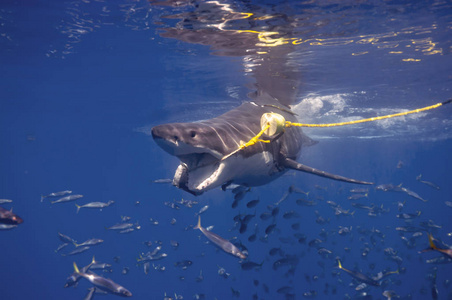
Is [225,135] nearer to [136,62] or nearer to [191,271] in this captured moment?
[136,62]

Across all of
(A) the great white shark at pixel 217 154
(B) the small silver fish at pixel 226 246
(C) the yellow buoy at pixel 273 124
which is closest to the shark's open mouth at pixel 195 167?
(A) the great white shark at pixel 217 154

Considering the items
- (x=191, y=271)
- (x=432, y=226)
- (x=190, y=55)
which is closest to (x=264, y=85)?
(x=190, y=55)

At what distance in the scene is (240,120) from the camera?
17.8ft

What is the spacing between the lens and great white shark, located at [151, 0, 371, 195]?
11.9ft

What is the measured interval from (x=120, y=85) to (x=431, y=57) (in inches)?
619

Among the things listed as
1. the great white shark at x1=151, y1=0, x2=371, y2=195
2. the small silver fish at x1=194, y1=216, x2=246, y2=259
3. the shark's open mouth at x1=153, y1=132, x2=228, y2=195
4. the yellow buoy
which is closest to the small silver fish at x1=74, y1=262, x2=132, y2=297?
the small silver fish at x1=194, y1=216, x2=246, y2=259

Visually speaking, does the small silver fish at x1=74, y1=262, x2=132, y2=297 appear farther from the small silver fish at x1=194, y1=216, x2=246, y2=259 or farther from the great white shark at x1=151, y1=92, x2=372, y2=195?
the great white shark at x1=151, y1=92, x2=372, y2=195

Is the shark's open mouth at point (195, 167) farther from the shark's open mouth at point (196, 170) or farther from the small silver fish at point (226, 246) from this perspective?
the small silver fish at point (226, 246)

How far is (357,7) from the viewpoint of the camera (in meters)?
7.90

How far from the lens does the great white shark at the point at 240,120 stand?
362cm

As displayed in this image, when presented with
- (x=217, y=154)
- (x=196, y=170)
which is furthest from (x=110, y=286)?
(x=217, y=154)

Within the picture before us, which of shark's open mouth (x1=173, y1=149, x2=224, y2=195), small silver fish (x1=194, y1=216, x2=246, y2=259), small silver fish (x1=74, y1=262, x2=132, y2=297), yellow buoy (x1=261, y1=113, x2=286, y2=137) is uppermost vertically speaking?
yellow buoy (x1=261, y1=113, x2=286, y2=137)

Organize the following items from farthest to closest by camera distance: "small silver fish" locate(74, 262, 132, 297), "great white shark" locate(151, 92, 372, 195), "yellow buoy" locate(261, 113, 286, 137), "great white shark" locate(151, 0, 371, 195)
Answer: "small silver fish" locate(74, 262, 132, 297) < "yellow buoy" locate(261, 113, 286, 137) < "great white shark" locate(151, 0, 371, 195) < "great white shark" locate(151, 92, 372, 195)

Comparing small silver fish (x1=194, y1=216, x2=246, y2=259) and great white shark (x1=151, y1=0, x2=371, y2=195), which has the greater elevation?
great white shark (x1=151, y1=0, x2=371, y2=195)
